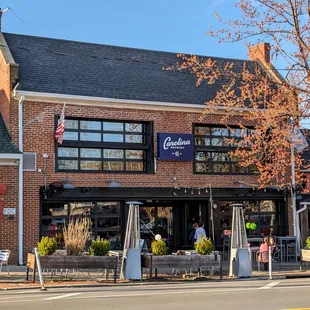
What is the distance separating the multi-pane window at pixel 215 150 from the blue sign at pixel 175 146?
0.61m

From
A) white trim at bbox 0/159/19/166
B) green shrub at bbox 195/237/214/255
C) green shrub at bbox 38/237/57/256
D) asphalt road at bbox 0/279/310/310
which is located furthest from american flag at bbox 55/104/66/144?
asphalt road at bbox 0/279/310/310

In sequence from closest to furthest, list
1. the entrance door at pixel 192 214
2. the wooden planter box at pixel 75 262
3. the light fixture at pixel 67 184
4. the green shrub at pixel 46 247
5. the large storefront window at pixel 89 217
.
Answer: the wooden planter box at pixel 75 262, the green shrub at pixel 46 247, the light fixture at pixel 67 184, the large storefront window at pixel 89 217, the entrance door at pixel 192 214

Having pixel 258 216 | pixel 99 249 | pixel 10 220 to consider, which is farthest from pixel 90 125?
pixel 258 216

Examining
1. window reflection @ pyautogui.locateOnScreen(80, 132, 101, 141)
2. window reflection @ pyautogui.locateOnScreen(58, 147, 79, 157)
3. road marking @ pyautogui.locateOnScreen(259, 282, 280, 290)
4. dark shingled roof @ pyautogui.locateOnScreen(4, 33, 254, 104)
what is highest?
dark shingled roof @ pyautogui.locateOnScreen(4, 33, 254, 104)

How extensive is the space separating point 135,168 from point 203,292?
9214mm

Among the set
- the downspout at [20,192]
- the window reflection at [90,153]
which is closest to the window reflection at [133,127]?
the window reflection at [90,153]

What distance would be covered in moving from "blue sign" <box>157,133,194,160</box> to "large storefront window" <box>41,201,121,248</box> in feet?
8.68

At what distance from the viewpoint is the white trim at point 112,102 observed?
62.6 ft

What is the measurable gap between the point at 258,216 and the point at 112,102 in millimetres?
8072

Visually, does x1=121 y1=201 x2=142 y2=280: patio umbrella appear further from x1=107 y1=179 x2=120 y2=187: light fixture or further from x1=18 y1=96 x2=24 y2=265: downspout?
x1=18 y1=96 x2=24 y2=265: downspout

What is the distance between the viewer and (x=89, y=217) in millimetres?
20125

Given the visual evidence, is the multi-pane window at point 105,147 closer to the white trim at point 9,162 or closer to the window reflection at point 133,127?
the window reflection at point 133,127

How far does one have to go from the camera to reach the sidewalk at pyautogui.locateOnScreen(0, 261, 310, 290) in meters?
14.4

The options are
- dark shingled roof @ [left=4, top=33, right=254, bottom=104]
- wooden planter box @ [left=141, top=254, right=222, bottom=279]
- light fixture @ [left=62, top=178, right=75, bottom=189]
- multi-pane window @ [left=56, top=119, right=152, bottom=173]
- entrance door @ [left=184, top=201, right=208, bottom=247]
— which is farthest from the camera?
entrance door @ [left=184, top=201, right=208, bottom=247]
